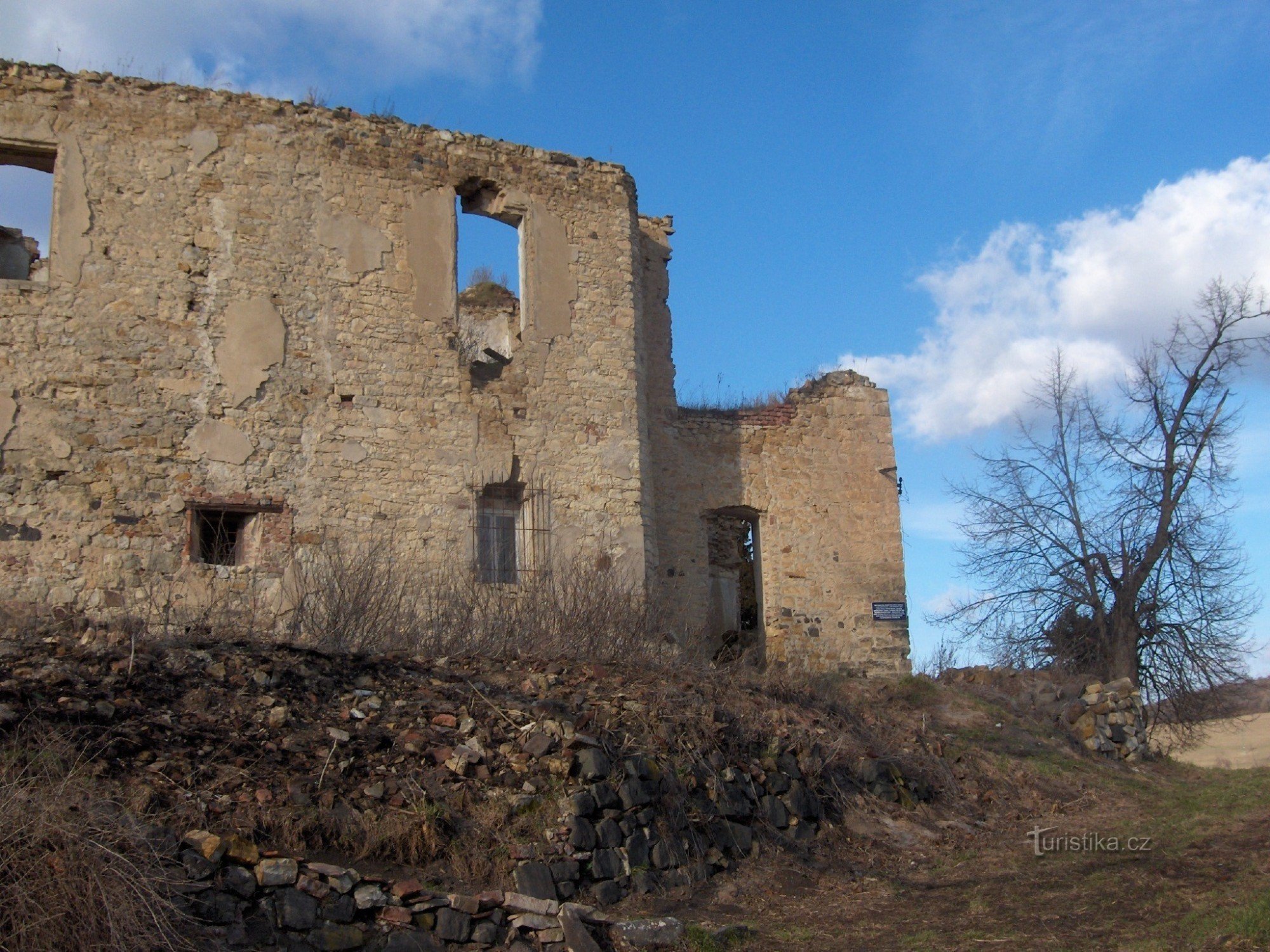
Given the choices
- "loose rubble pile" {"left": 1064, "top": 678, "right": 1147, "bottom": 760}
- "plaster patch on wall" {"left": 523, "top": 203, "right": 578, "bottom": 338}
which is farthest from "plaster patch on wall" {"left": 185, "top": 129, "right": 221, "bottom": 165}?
"loose rubble pile" {"left": 1064, "top": 678, "right": 1147, "bottom": 760}

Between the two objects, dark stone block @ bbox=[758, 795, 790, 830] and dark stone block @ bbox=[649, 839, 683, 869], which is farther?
dark stone block @ bbox=[758, 795, 790, 830]

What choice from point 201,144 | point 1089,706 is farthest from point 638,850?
point 201,144

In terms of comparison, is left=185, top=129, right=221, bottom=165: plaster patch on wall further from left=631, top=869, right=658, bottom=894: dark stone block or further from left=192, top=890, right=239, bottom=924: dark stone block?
left=631, top=869, right=658, bottom=894: dark stone block

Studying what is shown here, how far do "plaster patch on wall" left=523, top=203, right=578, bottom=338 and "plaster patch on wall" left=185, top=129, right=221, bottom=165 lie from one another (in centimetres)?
326

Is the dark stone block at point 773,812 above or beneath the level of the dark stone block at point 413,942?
above

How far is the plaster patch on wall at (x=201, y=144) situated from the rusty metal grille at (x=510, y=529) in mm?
4166

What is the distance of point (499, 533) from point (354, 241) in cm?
333

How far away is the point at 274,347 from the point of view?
1123 cm

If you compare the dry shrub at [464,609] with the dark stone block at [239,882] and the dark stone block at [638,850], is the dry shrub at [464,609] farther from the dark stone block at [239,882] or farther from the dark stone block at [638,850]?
the dark stone block at [239,882]

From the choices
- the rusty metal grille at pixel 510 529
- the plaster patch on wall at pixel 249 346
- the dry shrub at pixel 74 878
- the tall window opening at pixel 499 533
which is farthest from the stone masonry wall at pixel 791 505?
the dry shrub at pixel 74 878

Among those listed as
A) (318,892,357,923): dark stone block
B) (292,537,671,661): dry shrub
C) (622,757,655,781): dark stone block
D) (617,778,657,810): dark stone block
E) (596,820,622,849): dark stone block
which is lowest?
(318,892,357,923): dark stone block

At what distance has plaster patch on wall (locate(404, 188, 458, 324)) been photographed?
11953 mm

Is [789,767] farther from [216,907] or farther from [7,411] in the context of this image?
[7,411]

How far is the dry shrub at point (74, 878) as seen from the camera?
4996 millimetres
